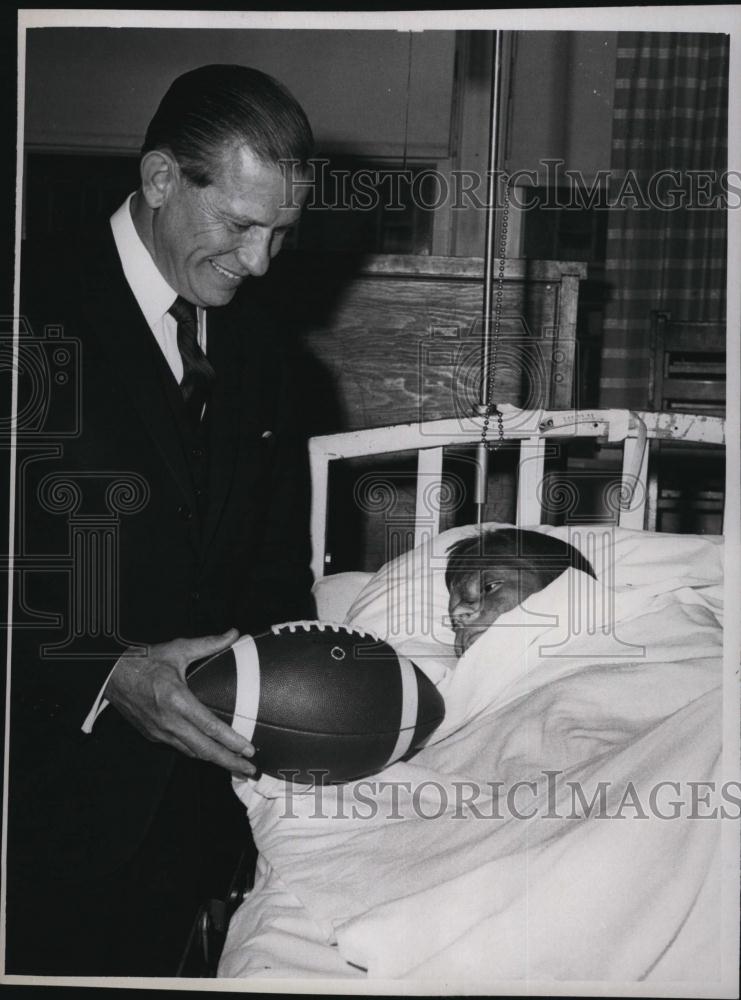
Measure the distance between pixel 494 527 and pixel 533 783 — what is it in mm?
392

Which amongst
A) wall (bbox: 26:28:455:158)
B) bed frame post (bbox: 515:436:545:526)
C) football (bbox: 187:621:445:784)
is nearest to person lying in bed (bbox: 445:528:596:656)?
bed frame post (bbox: 515:436:545:526)

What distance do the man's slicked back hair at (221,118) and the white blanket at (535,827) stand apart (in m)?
0.68

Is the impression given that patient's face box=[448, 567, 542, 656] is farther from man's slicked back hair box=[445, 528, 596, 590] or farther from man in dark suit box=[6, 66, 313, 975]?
man in dark suit box=[6, 66, 313, 975]

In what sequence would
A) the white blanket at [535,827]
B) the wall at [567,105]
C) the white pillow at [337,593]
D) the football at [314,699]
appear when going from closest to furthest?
the white blanket at [535,827] → the football at [314,699] → the white pillow at [337,593] → the wall at [567,105]

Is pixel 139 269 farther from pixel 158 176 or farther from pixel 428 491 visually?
pixel 428 491

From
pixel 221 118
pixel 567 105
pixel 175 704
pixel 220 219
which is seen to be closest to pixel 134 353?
pixel 220 219

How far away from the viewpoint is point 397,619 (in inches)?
50.4

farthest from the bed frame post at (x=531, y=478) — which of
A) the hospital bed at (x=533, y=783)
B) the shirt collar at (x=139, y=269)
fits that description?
the shirt collar at (x=139, y=269)

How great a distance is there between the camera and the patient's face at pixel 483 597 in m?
1.26

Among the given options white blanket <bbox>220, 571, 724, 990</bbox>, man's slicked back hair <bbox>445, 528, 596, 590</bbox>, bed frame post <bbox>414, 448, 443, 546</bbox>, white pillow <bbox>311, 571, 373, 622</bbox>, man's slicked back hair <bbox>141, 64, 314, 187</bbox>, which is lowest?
white blanket <bbox>220, 571, 724, 990</bbox>

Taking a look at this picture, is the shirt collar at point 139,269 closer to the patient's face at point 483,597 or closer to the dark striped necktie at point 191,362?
the dark striped necktie at point 191,362

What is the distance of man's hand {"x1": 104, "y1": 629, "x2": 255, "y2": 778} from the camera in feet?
3.30

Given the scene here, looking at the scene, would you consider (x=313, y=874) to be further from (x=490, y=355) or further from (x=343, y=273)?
(x=343, y=273)

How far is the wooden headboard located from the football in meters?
0.58
